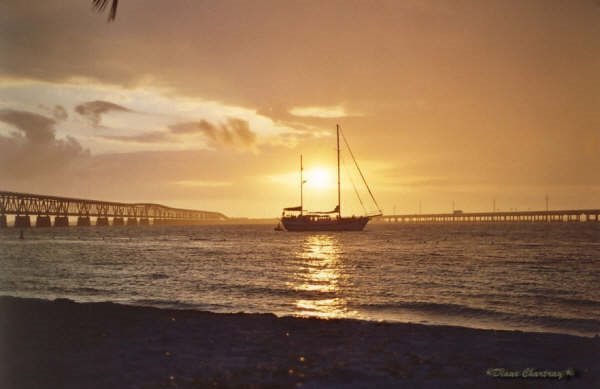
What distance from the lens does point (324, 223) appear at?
454 feet

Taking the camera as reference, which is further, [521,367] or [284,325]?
[284,325]

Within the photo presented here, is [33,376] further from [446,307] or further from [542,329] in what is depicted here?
[446,307]

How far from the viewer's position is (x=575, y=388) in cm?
798

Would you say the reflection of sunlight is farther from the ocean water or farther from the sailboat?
the sailboat

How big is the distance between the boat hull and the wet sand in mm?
123709

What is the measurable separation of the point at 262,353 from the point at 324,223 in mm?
128325

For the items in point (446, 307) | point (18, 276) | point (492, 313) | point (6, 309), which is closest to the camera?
point (6, 309)

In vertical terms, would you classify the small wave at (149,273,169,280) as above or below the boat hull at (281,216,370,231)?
below

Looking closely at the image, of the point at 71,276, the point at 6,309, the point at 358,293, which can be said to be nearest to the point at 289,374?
the point at 6,309

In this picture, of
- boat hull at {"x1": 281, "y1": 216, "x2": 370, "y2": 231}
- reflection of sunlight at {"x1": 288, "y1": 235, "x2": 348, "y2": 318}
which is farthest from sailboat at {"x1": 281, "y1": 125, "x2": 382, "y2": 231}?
reflection of sunlight at {"x1": 288, "y1": 235, "x2": 348, "y2": 318}

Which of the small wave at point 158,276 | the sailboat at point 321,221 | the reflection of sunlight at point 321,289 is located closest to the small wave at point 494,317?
the reflection of sunlight at point 321,289

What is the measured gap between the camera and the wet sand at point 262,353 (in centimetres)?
838

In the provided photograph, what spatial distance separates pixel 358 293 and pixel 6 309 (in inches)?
648

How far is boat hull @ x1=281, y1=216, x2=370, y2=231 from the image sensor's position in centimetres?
13825
